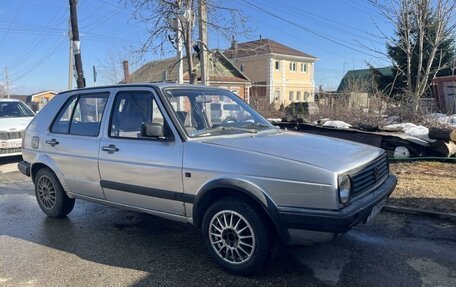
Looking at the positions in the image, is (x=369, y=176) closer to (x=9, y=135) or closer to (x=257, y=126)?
(x=257, y=126)

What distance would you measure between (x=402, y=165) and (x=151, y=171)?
5636 millimetres

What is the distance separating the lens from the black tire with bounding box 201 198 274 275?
3498 millimetres

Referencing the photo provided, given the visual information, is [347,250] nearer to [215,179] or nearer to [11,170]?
[215,179]

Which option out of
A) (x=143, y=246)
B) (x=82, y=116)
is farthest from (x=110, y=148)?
(x=143, y=246)

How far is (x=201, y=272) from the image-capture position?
3.77 meters

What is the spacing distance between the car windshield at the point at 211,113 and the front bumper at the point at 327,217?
1.27 meters

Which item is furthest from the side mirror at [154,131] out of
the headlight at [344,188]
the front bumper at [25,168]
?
the front bumper at [25,168]

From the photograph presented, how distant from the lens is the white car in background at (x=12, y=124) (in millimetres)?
10461

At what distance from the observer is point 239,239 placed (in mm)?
3641

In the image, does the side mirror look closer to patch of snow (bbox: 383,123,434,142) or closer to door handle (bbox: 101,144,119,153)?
door handle (bbox: 101,144,119,153)

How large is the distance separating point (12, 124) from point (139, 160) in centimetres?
839

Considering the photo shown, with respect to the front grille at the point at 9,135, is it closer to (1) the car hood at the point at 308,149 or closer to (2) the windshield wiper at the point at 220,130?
(2) the windshield wiper at the point at 220,130

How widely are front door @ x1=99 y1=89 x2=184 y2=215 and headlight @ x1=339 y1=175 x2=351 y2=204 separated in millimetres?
1531

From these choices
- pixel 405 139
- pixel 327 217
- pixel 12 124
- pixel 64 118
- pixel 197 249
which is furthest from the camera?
pixel 12 124
